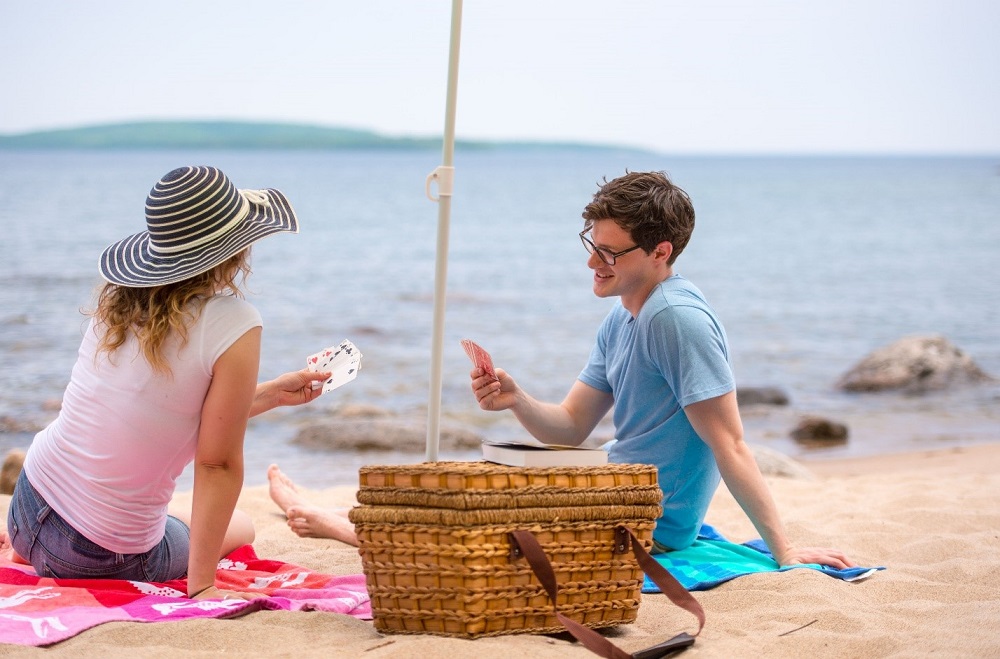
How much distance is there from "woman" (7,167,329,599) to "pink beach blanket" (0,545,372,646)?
106mm

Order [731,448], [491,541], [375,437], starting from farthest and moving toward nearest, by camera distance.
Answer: [375,437]
[731,448]
[491,541]

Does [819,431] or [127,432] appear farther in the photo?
[819,431]

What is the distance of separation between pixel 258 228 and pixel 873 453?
6.61 m

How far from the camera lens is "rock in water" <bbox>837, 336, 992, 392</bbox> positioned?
11.3 meters

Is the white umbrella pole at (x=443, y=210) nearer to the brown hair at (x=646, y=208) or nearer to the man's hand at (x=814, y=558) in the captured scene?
the brown hair at (x=646, y=208)

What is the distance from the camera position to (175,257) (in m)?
3.09

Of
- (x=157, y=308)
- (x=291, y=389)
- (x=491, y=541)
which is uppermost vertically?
(x=157, y=308)

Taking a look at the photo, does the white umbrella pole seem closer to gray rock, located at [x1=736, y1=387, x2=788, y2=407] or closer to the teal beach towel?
the teal beach towel

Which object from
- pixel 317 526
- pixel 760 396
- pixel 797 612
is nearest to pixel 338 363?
pixel 317 526

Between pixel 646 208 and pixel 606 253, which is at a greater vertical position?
pixel 646 208

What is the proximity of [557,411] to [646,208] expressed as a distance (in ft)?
2.99

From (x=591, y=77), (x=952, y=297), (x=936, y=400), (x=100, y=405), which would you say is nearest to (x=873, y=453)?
(x=936, y=400)

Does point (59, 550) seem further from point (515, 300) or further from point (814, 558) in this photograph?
point (515, 300)

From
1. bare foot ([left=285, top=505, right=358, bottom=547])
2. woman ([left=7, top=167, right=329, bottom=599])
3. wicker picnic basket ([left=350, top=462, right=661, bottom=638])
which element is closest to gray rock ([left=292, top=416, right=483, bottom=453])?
bare foot ([left=285, top=505, right=358, bottom=547])
